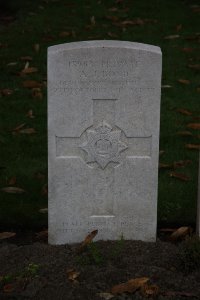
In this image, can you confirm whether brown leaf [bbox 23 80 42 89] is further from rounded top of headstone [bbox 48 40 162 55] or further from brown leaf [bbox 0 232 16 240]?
rounded top of headstone [bbox 48 40 162 55]

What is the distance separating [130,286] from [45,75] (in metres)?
4.38

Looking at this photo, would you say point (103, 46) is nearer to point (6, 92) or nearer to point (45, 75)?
point (6, 92)

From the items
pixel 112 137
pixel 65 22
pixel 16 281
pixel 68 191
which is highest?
pixel 65 22

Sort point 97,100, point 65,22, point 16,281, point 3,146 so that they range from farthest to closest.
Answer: point 65,22, point 3,146, point 97,100, point 16,281

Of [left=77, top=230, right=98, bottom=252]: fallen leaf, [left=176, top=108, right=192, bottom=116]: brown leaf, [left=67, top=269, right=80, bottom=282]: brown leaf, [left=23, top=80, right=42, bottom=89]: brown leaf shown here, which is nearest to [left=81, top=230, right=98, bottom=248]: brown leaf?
[left=77, top=230, right=98, bottom=252]: fallen leaf

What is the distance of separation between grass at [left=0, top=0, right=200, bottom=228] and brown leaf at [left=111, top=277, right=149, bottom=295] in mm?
1083

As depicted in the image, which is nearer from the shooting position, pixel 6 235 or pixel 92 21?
pixel 6 235

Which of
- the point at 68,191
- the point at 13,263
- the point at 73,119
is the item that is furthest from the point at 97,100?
the point at 13,263

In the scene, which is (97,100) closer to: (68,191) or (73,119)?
(73,119)

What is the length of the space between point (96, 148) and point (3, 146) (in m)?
1.96

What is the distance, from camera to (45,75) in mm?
8062

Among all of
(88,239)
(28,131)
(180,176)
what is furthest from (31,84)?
(88,239)

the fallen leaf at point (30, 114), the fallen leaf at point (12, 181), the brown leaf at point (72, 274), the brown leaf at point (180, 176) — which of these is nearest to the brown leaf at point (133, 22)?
the fallen leaf at point (30, 114)

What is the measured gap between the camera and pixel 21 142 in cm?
641
